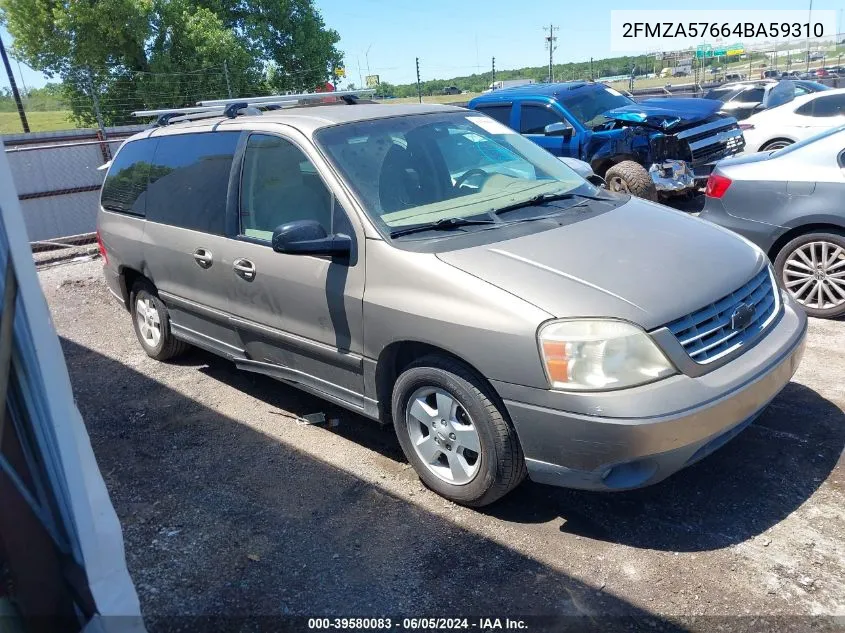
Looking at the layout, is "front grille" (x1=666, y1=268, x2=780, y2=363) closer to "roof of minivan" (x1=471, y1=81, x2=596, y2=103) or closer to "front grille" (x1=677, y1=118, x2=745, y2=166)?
"front grille" (x1=677, y1=118, x2=745, y2=166)

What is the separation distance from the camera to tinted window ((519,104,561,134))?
31.8 ft

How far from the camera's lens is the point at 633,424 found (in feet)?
9.02

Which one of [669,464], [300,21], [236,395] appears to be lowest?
[236,395]

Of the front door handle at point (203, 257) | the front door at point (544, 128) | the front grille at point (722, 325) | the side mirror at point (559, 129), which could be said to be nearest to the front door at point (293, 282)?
the front door handle at point (203, 257)

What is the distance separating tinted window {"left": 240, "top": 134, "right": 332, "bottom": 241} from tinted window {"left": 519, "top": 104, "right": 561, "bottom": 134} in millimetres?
6285

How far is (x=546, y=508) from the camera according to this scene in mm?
3393

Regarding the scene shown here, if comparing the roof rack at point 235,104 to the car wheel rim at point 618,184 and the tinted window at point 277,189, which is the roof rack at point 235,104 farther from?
the car wheel rim at point 618,184

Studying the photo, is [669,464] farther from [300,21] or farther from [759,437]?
[300,21]

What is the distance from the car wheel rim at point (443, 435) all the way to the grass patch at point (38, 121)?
723 inches

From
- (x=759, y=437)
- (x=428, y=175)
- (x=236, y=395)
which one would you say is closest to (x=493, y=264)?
(x=428, y=175)

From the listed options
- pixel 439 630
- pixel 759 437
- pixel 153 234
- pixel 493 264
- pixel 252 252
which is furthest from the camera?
pixel 153 234

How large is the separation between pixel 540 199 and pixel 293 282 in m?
1.44

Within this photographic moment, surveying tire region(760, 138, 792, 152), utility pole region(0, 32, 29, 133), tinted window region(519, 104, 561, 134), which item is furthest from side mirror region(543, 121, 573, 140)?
utility pole region(0, 32, 29, 133)

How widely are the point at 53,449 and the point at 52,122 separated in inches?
1050
